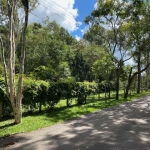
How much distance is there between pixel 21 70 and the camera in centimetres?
841

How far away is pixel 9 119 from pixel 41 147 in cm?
454

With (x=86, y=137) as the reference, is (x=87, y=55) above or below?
above

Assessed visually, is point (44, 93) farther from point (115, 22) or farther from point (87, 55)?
point (87, 55)

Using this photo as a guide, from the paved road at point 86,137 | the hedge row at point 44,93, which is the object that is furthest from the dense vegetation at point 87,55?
the paved road at point 86,137

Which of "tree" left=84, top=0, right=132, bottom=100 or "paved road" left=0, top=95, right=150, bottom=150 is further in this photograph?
"tree" left=84, top=0, right=132, bottom=100

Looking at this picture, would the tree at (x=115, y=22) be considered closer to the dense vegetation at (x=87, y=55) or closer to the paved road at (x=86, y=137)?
the dense vegetation at (x=87, y=55)

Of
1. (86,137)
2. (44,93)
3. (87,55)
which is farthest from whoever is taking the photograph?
(87,55)

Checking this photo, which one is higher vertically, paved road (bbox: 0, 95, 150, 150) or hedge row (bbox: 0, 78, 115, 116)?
hedge row (bbox: 0, 78, 115, 116)

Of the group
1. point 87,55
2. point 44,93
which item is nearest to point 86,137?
point 44,93

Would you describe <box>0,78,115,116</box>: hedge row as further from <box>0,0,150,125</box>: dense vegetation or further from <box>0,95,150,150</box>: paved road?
<box>0,95,150,150</box>: paved road

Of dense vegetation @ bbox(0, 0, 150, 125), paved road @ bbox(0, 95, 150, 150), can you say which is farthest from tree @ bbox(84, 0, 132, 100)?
paved road @ bbox(0, 95, 150, 150)

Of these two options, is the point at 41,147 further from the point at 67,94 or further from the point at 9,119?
the point at 67,94

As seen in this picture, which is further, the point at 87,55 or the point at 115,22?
the point at 87,55

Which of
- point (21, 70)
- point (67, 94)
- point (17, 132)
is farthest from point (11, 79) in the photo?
point (67, 94)
